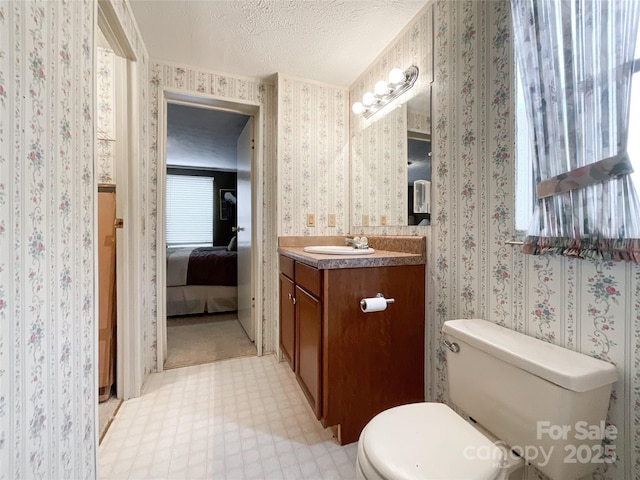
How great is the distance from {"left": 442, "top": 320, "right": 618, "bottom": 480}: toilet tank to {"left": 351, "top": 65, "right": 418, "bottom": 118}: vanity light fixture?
1412mm

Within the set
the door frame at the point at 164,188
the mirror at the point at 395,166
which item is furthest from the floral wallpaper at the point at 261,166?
the mirror at the point at 395,166

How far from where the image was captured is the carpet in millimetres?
2217

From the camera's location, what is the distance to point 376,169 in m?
1.97

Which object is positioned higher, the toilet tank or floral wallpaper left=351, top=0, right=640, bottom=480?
floral wallpaper left=351, top=0, right=640, bottom=480

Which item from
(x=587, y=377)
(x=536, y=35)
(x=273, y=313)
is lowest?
(x=273, y=313)

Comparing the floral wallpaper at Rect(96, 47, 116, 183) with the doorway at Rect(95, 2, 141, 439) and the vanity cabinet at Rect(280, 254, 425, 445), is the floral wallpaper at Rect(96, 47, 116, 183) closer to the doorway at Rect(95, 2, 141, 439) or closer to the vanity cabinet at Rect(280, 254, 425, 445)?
the doorway at Rect(95, 2, 141, 439)

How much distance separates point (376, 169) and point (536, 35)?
1100 millimetres

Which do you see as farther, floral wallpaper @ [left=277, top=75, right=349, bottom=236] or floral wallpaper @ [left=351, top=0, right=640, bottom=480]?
floral wallpaper @ [left=277, top=75, right=349, bottom=236]

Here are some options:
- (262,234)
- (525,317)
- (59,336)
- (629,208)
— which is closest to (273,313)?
(262,234)

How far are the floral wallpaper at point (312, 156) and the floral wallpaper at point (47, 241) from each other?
1237 mm

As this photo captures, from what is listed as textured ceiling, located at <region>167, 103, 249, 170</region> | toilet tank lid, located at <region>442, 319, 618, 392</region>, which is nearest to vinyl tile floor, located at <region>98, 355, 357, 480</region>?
toilet tank lid, located at <region>442, 319, 618, 392</region>

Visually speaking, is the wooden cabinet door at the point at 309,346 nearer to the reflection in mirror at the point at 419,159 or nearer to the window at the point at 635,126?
the reflection in mirror at the point at 419,159

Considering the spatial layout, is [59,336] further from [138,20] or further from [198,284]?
[198,284]

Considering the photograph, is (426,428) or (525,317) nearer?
(426,428)
